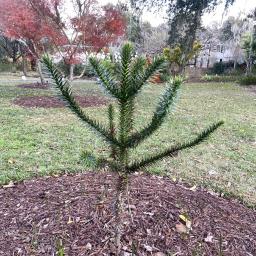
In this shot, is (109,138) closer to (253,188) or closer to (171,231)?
A: (171,231)

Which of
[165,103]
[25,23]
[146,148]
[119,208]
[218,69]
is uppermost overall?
A: [25,23]

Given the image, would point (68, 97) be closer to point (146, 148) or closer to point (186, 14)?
point (146, 148)

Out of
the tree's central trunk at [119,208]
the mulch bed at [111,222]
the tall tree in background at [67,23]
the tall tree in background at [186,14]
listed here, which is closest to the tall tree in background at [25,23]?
the tall tree in background at [67,23]

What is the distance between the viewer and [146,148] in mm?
4766

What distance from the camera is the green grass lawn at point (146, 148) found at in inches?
145

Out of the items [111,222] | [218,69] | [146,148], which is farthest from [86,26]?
[218,69]

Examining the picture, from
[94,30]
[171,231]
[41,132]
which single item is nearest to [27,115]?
[41,132]

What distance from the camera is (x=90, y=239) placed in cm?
213

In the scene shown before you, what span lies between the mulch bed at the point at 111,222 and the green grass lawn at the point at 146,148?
51cm

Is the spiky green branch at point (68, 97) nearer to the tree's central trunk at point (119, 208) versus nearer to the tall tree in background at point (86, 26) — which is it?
the tree's central trunk at point (119, 208)

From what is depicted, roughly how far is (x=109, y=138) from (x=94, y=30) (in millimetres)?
7809

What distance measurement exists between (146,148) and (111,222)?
8.39 ft

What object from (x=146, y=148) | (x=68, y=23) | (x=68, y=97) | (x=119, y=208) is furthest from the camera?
(x=68, y=23)

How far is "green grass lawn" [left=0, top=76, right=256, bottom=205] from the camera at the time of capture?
3691 millimetres
